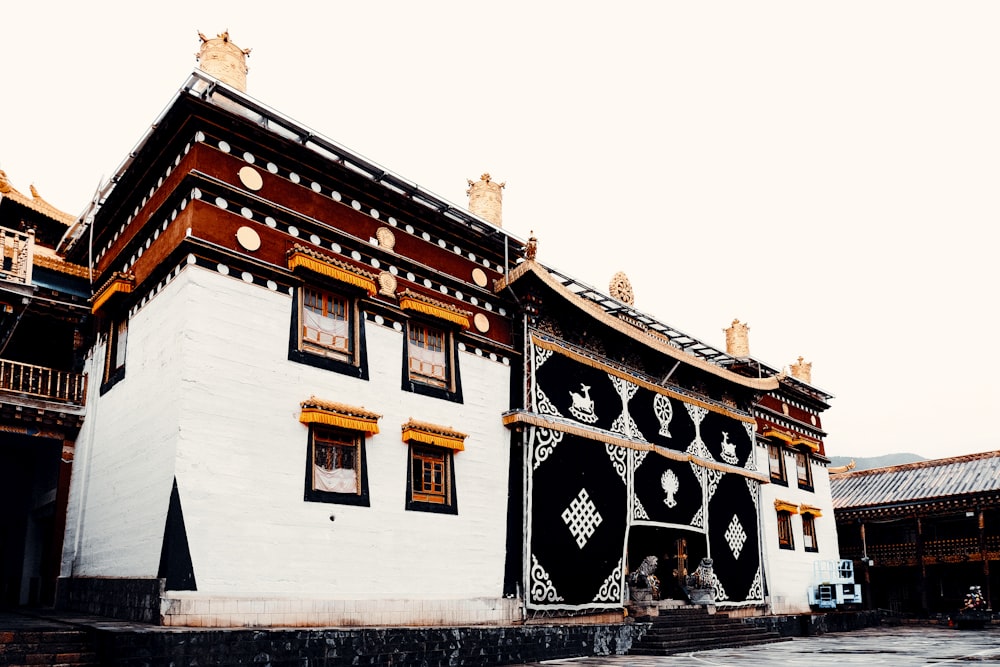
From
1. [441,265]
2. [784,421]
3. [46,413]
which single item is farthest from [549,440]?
[784,421]

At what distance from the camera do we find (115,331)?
1395 cm

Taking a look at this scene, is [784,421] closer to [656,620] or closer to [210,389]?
[656,620]

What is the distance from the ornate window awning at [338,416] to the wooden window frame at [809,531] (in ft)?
58.1

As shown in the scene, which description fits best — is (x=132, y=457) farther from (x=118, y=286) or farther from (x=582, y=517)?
(x=582, y=517)

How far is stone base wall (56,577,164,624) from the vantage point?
10.5 metres

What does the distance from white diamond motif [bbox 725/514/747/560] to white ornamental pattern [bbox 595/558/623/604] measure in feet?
17.3

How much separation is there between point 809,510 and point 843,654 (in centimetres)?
1051

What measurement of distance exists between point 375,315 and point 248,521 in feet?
13.3

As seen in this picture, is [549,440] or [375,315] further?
[549,440]

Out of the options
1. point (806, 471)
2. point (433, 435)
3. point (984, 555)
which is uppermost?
point (806, 471)

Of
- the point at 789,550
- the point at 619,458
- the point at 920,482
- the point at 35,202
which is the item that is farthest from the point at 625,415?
the point at 920,482

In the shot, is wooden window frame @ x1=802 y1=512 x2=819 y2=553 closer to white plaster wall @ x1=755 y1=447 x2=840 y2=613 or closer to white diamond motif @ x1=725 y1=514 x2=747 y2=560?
white plaster wall @ x1=755 y1=447 x2=840 y2=613

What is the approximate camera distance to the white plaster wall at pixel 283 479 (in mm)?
10766

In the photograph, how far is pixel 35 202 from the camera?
61.9ft
